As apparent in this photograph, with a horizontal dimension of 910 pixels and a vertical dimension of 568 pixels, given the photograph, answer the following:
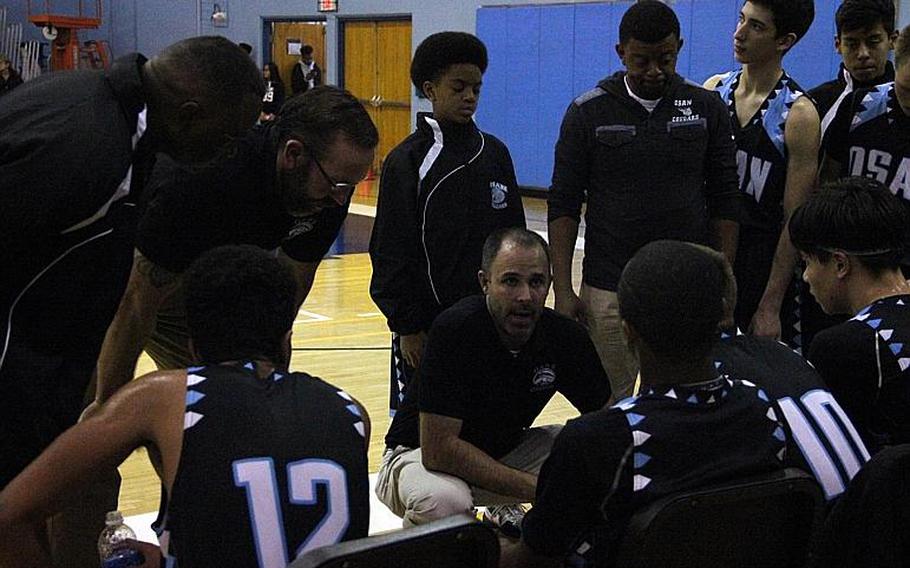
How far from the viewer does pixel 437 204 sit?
3662 millimetres

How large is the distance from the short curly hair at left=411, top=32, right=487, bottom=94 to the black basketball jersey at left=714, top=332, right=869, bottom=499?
1.71 m

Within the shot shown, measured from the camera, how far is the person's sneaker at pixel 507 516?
3.43 meters

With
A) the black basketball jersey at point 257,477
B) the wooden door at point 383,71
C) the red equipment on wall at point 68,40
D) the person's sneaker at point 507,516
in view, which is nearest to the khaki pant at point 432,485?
the person's sneaker at point 507,516

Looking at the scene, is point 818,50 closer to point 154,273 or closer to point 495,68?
point 495,68

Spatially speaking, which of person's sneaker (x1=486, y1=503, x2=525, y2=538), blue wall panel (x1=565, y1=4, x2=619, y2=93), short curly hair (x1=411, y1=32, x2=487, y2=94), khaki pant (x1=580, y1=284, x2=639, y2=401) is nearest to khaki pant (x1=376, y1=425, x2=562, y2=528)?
person's sneaker (x1=486, y1=503, x2=525, y2=538)

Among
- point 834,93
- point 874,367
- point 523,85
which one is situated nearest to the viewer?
point 874,367

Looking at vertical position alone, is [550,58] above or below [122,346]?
above

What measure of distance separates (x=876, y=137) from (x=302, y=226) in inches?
71.9

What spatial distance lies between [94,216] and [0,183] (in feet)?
0.59

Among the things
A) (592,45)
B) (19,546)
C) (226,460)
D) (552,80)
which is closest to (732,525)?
(226,460)

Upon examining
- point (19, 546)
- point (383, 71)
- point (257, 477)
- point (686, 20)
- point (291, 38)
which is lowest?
point (19, 546)

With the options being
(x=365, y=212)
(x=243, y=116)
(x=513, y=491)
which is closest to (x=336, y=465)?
(x=243, y=116)

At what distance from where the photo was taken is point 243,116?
2.21 m

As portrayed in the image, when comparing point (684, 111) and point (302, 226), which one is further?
point (684, 111)
